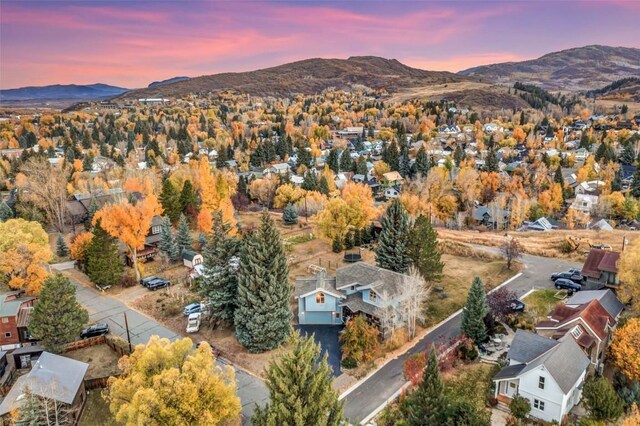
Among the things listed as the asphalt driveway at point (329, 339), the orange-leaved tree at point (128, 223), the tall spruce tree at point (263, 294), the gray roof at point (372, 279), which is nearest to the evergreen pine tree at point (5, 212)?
the orange-leaved tree at point (128, 223)

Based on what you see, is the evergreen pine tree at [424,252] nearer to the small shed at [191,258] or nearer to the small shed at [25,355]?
the small shed at [191,258]

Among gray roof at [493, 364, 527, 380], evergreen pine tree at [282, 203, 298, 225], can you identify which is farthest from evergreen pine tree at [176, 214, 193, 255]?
gray roof at [493, 364, 527, 380]

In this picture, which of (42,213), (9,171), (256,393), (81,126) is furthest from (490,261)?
(81,126)

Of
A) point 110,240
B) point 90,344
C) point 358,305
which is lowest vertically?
point 90,344

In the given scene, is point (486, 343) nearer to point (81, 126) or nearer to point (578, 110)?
point (81, 126)

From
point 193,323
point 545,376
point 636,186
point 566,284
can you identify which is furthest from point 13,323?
point 636,186

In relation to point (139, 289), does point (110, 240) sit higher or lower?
higher

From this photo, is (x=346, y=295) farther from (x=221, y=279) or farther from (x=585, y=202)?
(x=585, y=202)
